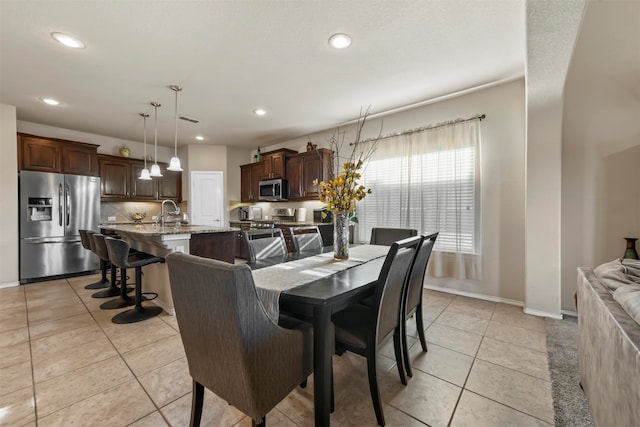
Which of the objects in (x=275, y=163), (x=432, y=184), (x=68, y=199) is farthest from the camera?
(x=275, y=163)

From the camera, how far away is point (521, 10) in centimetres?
191

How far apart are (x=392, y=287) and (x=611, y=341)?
859 millimetres

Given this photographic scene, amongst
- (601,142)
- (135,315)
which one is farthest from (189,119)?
(601,142)

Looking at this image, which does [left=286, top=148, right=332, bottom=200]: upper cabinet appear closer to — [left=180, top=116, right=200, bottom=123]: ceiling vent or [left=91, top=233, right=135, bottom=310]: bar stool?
[left=180, top=116, right=200, bottom=123]: ceiling vent

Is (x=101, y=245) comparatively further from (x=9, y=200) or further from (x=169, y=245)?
(x=9, y=200)

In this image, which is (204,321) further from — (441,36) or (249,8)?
(441,36)

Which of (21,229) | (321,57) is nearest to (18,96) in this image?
(21,229)

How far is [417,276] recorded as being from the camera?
2006 millimetres

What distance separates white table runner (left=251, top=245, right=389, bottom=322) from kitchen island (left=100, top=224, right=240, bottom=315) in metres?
1.57

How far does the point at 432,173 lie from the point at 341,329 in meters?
2.74

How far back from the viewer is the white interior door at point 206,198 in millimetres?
5988

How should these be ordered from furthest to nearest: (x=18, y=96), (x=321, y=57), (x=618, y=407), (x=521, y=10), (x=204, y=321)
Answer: (x=18, y=96) < (x=321, y=57) < (x=521, y=10) < (x=204, y=321) < (x=618, y=407)

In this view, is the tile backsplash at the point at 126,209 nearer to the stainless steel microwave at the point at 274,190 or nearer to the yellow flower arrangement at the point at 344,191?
the stainless steel microwave at the point at 274,190

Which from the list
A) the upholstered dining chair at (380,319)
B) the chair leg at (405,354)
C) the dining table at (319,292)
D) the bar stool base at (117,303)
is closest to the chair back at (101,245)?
the bar stool base at (117,303)
